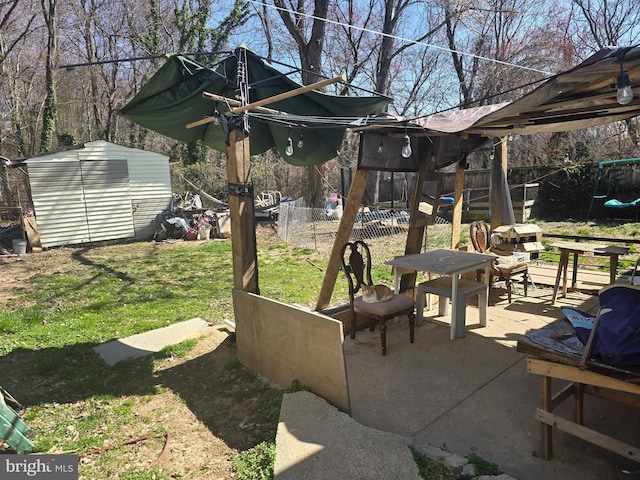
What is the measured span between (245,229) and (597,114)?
3.34 metres

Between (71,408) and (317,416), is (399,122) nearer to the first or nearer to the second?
(317,416)

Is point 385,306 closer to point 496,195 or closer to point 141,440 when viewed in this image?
point 141,440

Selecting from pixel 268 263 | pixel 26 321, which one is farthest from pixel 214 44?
pixel 26 321

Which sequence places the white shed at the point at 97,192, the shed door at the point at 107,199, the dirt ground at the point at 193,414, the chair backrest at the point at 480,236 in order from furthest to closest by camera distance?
the shed door at the point at 107,199, the white shed at the point at 97,192, the chair backrest at the point at 480,236, the dirt ground at the point at 193,414

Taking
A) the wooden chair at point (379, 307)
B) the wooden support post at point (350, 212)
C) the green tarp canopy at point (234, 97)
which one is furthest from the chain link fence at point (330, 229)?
the wooden chair at point (379, 307)

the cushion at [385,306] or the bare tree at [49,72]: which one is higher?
the bare tree at [49,72]

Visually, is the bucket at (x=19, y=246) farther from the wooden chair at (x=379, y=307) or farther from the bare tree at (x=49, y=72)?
the wooden chair at (x=379, y=307)

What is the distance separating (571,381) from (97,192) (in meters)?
11.5

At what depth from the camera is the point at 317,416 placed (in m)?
2.55

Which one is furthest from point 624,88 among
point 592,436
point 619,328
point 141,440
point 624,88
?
point 141,440

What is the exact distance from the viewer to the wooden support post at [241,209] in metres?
3.56

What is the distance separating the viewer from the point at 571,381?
217 centimetres

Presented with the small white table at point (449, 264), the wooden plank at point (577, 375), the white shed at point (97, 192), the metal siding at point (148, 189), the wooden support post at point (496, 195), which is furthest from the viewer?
the metal siding at point (148, 189)

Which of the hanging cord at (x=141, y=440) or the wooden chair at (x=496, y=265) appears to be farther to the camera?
the wooden chair at (x=496, y=265)
